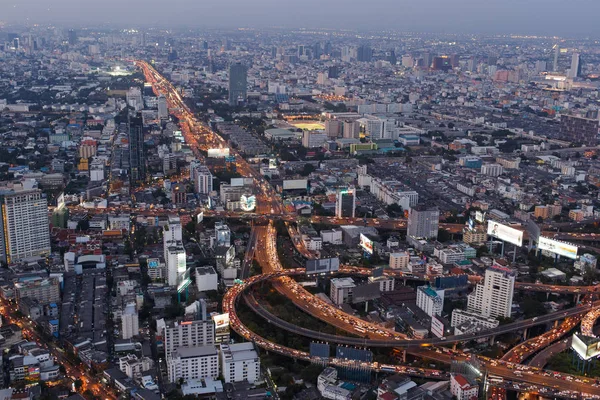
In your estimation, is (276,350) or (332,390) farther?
(276,350)

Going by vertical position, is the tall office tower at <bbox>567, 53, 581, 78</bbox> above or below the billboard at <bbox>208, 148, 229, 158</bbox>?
above

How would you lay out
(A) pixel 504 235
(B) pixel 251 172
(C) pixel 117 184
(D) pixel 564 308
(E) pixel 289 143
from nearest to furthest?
(D) pixel 564 308 < (A) pixel 504 235 < (C) pixel 117 184 < (B) pixel 251 172 < (E) pixel 289 143

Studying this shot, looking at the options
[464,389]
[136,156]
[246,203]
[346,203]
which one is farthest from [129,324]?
[136,156]

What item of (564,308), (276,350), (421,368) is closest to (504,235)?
(564,308)

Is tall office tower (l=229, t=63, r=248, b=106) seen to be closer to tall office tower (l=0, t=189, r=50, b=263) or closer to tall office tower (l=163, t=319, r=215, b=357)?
tall office tower (l=0, t=189, r=50, b=263)

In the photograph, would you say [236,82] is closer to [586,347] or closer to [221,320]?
[221,320]

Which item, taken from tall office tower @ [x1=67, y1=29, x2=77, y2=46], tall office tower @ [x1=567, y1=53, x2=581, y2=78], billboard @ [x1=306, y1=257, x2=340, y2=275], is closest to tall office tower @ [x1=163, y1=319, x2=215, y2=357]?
billboard @ [x1=306, y1=257, x2=340, y2=275]

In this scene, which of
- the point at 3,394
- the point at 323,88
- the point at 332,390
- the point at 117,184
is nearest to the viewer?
the point at 3,394

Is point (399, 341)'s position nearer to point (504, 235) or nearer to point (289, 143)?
point (504, 235)
